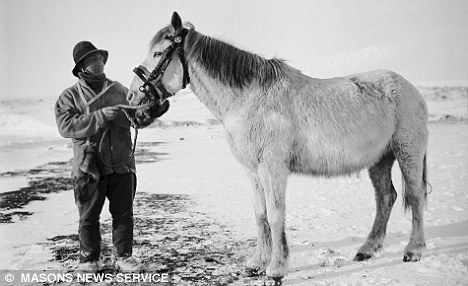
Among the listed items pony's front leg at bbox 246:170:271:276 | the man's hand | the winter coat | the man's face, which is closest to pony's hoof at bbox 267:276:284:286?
pony's front leg at bbox 246:170:271:276

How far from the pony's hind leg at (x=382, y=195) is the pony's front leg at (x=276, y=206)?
1.34 m

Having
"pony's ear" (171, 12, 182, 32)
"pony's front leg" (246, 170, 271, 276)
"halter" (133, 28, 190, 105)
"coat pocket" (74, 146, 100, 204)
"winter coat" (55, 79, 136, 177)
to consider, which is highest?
"pony's ear" (171, 12, 182, 32)

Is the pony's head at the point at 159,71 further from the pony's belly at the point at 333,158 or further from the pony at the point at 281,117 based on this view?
the pony's belly at the point at 333,158

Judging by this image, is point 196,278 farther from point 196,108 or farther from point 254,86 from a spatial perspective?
point 196,108

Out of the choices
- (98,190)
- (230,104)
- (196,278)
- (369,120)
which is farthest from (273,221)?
(98,190)

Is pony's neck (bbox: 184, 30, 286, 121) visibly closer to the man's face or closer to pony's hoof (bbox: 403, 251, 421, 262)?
the man's face

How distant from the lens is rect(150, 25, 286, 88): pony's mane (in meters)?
3.51

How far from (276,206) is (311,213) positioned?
9.07 feet

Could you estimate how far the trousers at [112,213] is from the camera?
11.7 feet

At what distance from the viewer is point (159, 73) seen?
135 inches

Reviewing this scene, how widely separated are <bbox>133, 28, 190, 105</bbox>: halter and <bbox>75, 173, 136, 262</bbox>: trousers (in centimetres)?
100

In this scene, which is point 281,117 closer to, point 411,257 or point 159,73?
point 159,73

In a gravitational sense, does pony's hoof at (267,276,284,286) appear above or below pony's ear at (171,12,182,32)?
below

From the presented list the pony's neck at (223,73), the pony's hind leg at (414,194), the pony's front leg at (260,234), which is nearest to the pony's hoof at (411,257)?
the pony's hind leg at (414,194)
